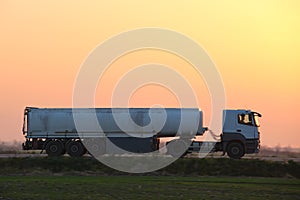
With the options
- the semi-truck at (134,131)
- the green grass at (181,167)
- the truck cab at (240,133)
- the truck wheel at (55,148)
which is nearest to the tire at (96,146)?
the semi-truck at (134,131)

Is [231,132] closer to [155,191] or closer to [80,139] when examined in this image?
[80,139]

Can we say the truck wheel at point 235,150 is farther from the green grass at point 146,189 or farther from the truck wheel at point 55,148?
the truck wheel at point 55,148

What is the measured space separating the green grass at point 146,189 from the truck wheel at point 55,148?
49.2 feet

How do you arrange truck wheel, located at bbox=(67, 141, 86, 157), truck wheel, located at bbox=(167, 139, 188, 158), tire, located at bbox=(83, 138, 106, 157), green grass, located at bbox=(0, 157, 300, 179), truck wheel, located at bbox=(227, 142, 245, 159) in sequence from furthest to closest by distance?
1. truck wheel, located at bbox=(67, 141, 86, 157)
2. tire, located at bbox=(83, 138, 106, 157)
3. truck wheel, located at bbox=(227, 142, 245, 159)
4. truck wheel, located at bbox=(167, 139, 188, 158)
5. green grass, located at bbox=(0, 157, 300, 179)

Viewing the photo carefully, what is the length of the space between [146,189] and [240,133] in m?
19.6

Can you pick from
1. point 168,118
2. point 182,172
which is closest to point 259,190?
point 182,172

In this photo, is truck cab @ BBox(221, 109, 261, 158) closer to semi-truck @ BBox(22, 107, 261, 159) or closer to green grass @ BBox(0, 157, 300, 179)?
semi-truck @ BBox(22, 107, 261, 159)

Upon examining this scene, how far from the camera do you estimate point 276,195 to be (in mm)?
30875

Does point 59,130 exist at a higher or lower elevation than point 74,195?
higher

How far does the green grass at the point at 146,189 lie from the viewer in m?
29.8

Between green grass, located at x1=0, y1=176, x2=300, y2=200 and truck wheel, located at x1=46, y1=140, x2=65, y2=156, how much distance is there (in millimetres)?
14999

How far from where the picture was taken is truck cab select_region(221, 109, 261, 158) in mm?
50594

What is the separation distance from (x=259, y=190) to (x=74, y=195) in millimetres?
8732

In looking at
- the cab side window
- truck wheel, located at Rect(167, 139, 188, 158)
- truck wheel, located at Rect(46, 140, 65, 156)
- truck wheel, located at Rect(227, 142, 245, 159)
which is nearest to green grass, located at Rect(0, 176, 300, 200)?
truck wheel, located at Rect(167, 139, 188, 158)
